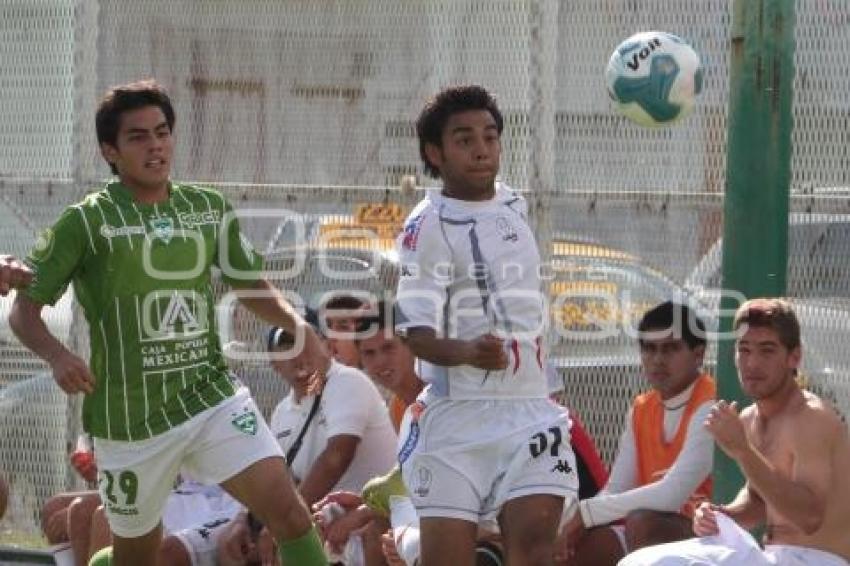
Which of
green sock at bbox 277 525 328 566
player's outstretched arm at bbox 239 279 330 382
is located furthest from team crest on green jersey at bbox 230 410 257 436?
green sock at bbox 277 525 328 566

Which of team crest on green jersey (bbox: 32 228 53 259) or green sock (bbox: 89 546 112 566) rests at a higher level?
team crest on green jersey (bbox: 32 228 53 259)

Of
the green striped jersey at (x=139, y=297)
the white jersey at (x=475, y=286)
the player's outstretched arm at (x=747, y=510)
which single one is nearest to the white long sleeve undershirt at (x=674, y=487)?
the player's outstretched arm at (x=747, y=510)

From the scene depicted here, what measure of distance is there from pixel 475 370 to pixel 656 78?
1665mm

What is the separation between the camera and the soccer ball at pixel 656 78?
8.20 meters

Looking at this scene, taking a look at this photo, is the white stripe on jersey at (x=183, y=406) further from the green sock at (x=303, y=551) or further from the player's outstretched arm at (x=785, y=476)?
the player's outstretched arm at (x=785, y=476)

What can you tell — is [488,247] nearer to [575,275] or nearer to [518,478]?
[518,478]

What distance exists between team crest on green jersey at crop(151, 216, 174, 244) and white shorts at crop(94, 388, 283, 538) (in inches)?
26.3

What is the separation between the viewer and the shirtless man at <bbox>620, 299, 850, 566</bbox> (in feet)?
22.7

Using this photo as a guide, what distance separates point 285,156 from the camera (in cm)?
1007

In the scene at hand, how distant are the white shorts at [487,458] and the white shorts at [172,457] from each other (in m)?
0.74

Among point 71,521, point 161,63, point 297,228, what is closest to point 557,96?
point 297,228

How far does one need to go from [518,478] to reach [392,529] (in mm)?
1407

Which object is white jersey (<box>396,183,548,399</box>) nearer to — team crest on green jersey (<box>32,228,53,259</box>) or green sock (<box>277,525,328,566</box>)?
green sock (<box>277,525,328,566</box>)

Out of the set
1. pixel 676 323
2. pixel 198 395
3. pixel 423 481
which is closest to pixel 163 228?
pixel 198 395
